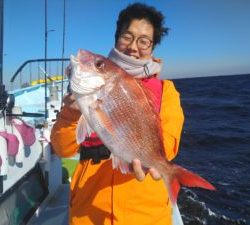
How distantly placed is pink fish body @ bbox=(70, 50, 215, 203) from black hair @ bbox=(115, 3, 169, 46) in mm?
666

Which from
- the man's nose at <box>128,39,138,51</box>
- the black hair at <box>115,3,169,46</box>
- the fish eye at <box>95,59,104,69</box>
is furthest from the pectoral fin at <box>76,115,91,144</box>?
the black hair at <box>115,3,169,46</box>

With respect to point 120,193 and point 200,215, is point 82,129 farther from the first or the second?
point 200,215

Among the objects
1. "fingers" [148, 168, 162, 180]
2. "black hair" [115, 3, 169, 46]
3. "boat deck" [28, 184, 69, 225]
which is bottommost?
"boat deck" [28, 184, 69, 225]

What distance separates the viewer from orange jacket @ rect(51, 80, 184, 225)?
2.20 metres

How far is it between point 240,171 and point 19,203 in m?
8.12

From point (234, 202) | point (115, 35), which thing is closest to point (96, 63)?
point (115, 35)

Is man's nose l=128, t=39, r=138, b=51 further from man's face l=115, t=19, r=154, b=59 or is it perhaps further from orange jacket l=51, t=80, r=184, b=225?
orange jacket l=51, t=80, r=184, b=225

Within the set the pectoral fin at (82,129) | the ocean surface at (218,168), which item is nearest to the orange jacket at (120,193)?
the pectoral fin at (82,129)

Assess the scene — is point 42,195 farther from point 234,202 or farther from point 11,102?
point 234,202

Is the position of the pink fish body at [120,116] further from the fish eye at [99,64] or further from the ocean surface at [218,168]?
the ocean surface at [218,168]

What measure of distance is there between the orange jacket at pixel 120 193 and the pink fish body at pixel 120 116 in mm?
232

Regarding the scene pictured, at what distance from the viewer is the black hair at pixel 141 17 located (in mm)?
2469

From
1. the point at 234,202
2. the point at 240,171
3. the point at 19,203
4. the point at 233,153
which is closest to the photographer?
the point at 19,203

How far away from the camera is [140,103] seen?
1981mm
